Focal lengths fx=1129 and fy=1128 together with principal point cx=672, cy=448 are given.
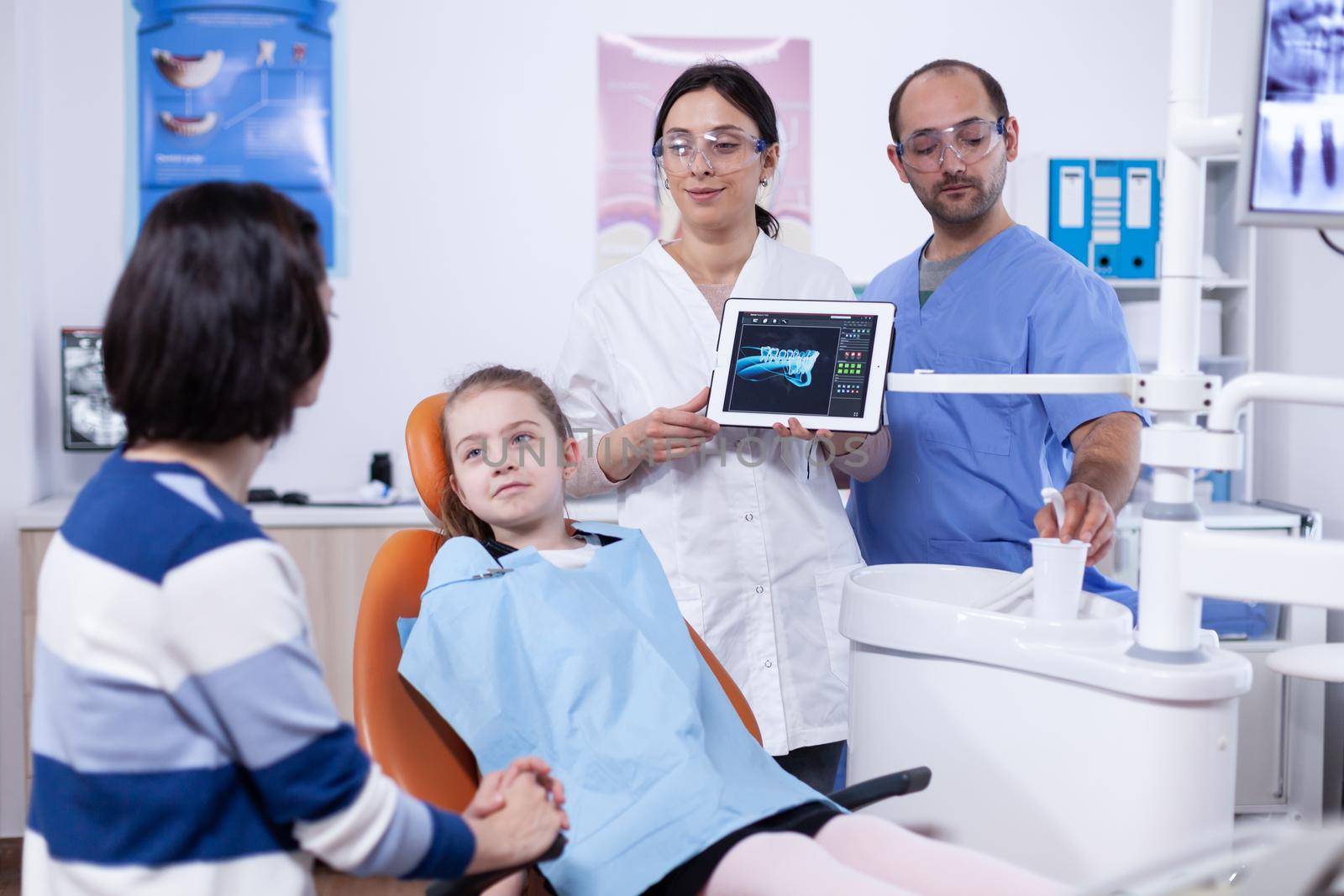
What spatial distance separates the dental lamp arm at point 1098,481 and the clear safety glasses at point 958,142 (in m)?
0.43

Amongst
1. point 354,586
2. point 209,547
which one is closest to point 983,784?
point 209,547

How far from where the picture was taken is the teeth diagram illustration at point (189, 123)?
9.91 ft

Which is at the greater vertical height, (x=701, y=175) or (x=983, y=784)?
(x=701, y=175)

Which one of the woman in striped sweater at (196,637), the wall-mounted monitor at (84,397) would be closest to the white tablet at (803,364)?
the woman in striped sweater at (196,637)

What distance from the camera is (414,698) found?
135 cm

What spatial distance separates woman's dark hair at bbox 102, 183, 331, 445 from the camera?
31.6 inches

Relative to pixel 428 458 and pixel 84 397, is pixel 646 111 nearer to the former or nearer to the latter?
pixel 84 397

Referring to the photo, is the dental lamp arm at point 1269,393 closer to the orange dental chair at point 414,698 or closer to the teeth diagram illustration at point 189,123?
the orange dental chair at point 414,698

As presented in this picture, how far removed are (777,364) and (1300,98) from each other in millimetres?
719

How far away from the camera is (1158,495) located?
3.32 ft

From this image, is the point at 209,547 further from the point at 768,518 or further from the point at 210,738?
the point at 768,518

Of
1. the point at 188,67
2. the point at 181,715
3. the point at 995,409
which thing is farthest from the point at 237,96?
the point at 181,715

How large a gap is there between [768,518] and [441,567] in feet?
1.63

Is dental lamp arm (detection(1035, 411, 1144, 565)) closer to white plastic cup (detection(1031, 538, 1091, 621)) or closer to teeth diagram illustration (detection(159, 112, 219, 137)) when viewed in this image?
white plastic cup (detection(1031, 538, 1091, 621))
